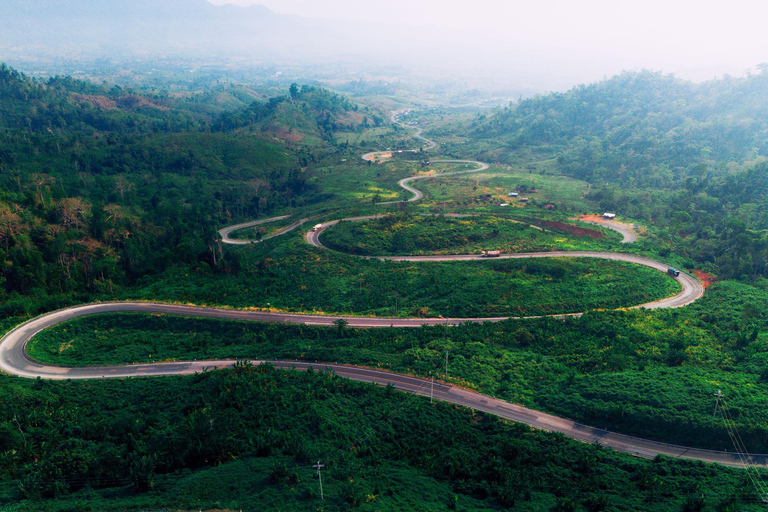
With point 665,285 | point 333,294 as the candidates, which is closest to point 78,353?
point 333,294

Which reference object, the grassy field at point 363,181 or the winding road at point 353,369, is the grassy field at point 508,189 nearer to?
the grassy field at point 363,181

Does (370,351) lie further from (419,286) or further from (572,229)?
(572,229)

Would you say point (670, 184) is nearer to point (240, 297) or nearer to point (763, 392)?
point (763, 392)

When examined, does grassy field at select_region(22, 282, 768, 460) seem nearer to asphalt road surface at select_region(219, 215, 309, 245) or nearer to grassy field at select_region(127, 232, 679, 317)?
grassy field at select_region(127, 232, 679, 317)

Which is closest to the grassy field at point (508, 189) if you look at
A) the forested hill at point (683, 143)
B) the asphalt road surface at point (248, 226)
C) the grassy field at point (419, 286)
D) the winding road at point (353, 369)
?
the forested hill at point (683, 143)

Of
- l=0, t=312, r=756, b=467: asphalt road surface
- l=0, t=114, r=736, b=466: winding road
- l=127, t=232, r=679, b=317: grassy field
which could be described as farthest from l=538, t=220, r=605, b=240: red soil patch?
l=0, t=312, r=756, b=467: asphalt road surface

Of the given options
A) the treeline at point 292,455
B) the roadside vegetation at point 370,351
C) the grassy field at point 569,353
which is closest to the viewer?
the treeline at point 292,455
